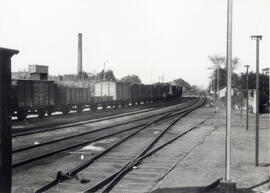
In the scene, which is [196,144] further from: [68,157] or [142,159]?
[68,157]

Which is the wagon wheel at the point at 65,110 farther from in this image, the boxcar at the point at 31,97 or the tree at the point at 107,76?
the tree at the point at 107,76

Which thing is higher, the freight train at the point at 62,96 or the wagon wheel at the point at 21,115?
the freight train at the point at 62,96

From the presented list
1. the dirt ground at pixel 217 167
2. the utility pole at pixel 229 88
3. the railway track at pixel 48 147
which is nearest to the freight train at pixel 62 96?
the railway track at pixel 48 147

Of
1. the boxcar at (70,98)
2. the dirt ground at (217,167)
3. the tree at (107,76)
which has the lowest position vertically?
the dirt ground at (217,167)

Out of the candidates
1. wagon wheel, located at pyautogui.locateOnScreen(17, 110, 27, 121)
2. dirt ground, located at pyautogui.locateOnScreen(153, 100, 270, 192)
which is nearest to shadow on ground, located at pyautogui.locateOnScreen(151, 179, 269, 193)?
dirt ground, located at pyautogui.locateOnScreen(153, 100, 270, 192)

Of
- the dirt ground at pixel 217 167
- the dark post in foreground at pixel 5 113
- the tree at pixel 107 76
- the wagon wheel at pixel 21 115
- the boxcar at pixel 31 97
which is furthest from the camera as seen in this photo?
the tree at pixel 107 76

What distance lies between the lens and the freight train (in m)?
24.0

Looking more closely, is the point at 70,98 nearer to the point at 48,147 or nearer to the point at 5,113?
the point at 48,147

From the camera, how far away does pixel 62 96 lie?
29.6m

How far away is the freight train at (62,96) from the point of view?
24.0 m

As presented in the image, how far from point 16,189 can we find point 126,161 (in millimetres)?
3923

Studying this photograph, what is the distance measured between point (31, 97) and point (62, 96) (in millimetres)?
4718

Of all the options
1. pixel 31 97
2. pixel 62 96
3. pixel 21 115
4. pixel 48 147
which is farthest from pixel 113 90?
pixel 48 147

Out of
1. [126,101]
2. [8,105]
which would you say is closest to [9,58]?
[8,105]
